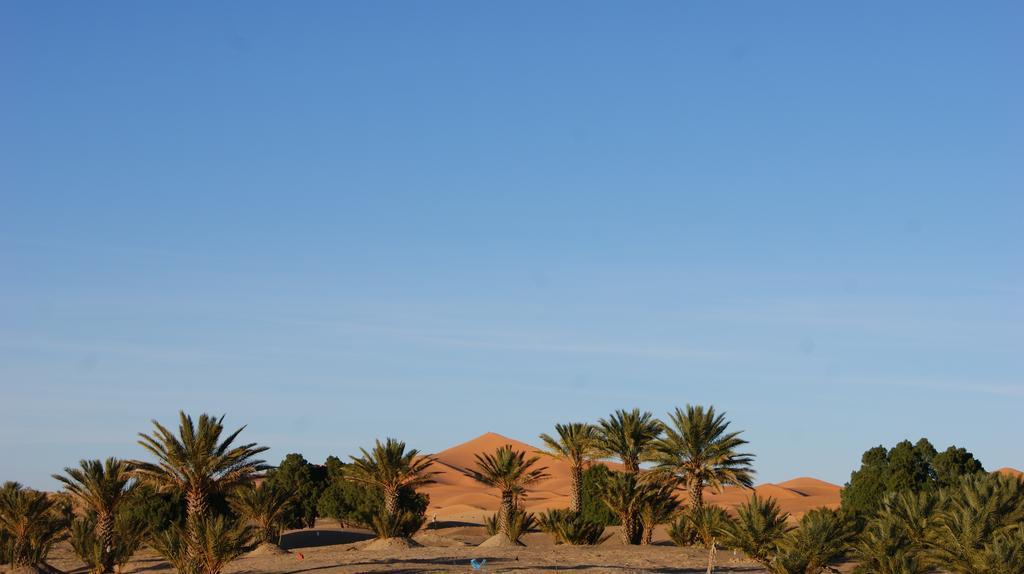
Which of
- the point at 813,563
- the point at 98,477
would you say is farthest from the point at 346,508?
the point at 813,563

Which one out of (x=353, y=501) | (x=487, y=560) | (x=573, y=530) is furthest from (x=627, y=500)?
(x=353, y=501)

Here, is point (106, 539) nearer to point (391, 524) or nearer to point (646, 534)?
point (391, 524)

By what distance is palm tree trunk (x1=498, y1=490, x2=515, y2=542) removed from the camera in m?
51.2

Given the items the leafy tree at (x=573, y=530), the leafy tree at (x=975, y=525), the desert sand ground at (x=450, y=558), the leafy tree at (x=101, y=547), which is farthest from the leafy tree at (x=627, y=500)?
the leafy tree at (x=101, y=547)

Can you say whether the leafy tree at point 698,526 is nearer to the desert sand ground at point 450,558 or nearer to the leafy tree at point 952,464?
the desert sand ground at point 450,558

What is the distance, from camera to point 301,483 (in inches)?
3044

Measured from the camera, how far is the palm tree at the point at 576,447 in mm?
59969

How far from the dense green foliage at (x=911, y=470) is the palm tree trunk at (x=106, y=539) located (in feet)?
131

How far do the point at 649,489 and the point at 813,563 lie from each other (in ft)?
59.5

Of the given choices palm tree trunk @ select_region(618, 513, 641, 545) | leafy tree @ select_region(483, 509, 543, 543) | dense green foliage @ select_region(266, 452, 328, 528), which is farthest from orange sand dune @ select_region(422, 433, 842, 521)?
palm tree trunk @ select_region(618, 513, 641, 545)

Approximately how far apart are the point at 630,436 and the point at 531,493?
76047 mm

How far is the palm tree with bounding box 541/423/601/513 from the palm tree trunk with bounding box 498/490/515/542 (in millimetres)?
5429

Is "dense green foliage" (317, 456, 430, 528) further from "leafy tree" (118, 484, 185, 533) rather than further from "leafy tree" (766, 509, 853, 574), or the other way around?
"leafy tree" (766, 509, 853, 574)

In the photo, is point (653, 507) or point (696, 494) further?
point (696, 494)
